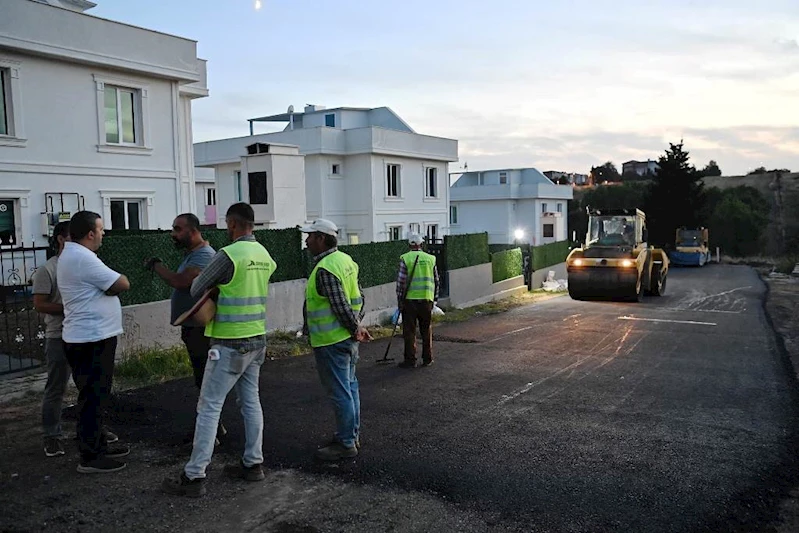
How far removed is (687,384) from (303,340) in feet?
20.4

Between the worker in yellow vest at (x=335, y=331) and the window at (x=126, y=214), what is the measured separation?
1498cm

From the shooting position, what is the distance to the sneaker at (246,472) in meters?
5.02

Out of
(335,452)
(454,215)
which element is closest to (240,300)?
(335,452)

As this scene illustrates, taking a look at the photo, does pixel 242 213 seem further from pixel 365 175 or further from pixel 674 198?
pixel 674 198

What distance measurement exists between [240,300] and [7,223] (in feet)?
47.2

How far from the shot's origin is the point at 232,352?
481 centimetres

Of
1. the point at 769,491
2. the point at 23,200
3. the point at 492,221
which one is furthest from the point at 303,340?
the point at 492,221

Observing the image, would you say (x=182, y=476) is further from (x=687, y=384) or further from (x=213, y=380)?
(x=687, y=384)

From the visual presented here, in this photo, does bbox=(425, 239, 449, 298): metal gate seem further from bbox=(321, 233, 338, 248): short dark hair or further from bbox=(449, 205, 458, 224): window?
bbox=(449, 205, 458, 224): window

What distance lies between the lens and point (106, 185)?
18172 millimetres

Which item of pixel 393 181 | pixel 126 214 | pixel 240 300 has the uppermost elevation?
pixel 393 181

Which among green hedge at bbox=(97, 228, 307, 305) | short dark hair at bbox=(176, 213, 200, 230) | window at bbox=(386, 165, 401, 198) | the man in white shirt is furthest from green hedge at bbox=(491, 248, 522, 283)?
the man in white shirt

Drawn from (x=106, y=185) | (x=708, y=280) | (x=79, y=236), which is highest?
(x=106, y=185)

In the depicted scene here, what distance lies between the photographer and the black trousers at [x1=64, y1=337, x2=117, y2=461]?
5.11 metres
